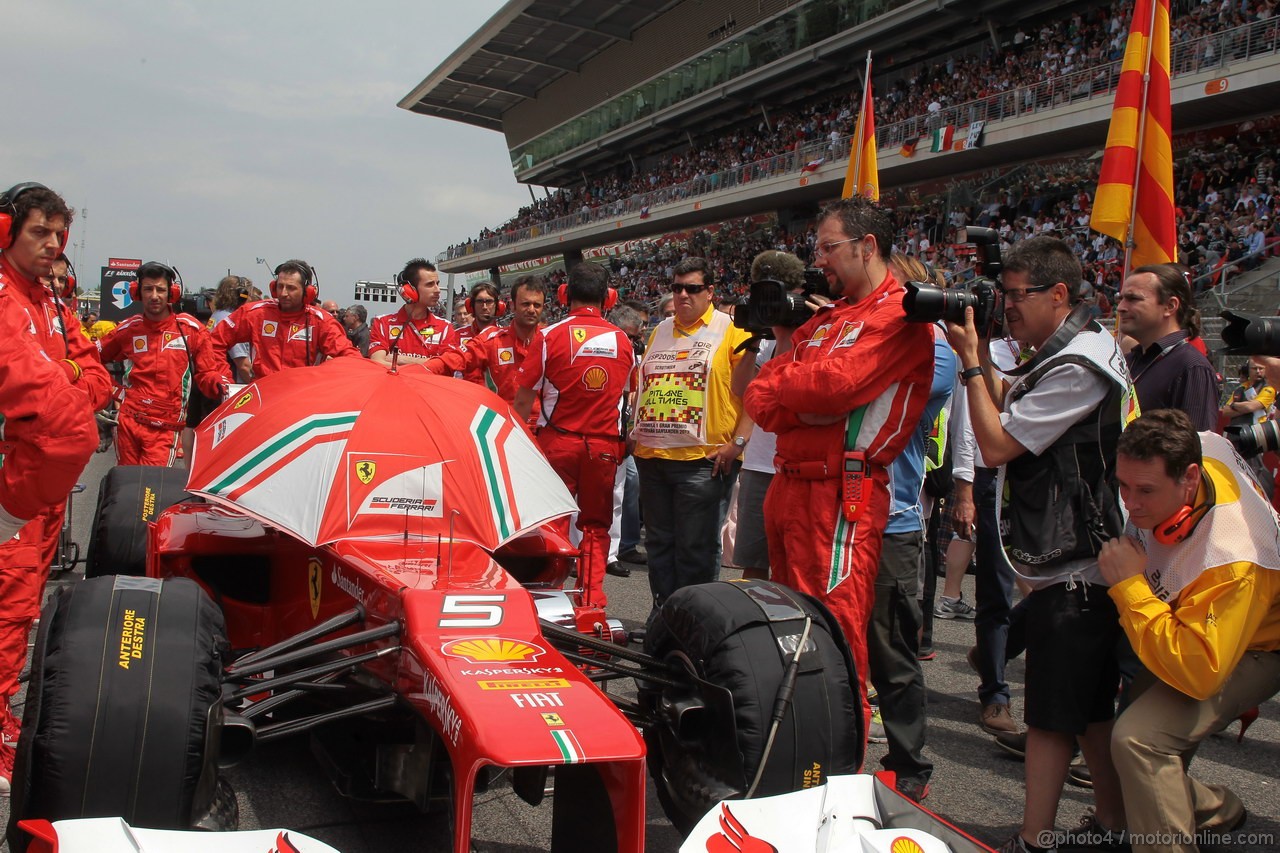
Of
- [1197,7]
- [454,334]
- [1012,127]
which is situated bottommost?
[454,334]

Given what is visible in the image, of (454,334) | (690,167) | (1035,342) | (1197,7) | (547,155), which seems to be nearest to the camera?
(1035,342)

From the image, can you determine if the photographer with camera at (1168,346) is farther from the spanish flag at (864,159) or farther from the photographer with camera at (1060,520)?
the spanish flag at (864,159)

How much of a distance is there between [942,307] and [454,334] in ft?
18.3

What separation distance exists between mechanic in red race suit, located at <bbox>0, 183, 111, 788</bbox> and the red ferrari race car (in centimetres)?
41

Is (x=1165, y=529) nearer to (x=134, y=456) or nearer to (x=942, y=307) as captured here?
(x=942, y=307)

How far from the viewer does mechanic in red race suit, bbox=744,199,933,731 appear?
340cm

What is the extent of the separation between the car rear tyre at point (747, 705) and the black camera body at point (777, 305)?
3.62 ft

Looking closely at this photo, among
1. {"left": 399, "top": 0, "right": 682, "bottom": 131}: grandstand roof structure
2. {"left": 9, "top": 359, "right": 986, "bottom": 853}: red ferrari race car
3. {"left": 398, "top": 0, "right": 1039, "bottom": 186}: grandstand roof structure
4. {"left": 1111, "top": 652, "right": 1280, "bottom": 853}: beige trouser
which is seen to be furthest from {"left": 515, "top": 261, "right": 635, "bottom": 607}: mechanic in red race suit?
{"left": 399, "top": 0, "right": 682, "bottom": 131}: grandstand roof structure

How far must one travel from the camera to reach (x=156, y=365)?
23.5 ft

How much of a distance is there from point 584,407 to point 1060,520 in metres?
2.99

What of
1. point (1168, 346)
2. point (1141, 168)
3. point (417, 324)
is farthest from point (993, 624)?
point (417, 324)

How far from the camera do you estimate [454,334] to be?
26.9 ft

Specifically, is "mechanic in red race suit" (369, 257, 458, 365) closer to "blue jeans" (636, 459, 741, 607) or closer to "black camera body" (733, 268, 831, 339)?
"blue jeans" (636, 459, 741, 607)

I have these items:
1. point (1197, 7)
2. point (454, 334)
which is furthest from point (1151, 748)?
point (1197, 7)
